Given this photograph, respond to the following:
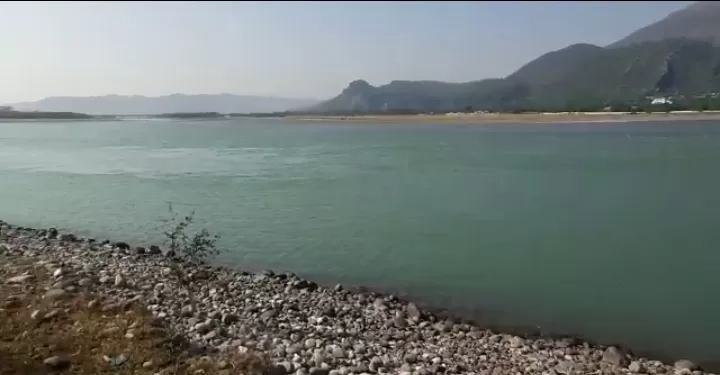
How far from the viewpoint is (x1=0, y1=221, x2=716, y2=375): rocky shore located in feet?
20.6

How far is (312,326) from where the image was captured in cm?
744

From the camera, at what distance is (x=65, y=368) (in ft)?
17.4

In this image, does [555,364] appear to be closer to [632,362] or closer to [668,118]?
[632,362]

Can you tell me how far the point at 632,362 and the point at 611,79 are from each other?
19697 cm

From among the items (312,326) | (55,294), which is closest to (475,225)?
(312,326)

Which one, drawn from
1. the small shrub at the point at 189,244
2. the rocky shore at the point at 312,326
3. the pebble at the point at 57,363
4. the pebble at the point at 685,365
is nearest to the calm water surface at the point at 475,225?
the small shrub at the point at 189,244

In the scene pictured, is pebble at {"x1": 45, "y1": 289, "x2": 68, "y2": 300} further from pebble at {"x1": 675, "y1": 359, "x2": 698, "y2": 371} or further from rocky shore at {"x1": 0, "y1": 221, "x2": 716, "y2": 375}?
pebble at {"x1": 675, "y1": 359, "x2": 698, "y2": 371}

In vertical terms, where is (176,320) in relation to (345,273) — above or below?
above

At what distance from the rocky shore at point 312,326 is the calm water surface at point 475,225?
1.28m

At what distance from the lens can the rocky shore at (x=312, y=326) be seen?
248 inches

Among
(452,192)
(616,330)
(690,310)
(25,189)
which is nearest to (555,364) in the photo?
(616,330)

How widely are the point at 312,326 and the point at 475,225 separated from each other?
957 cm

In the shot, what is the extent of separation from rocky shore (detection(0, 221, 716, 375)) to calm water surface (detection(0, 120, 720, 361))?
4.20ft

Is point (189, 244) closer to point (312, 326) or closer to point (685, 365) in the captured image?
point (312, 326)
